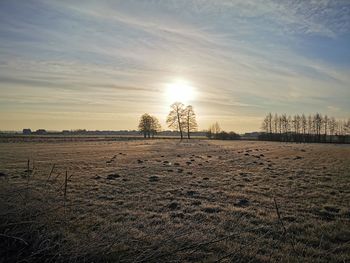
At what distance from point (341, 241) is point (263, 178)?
9.46m

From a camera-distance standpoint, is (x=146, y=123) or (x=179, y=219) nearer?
(x=179, y=219)

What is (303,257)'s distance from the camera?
5.51 meters

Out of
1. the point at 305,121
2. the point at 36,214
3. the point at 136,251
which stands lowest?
the point at 136,251

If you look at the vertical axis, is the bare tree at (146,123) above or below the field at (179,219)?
above

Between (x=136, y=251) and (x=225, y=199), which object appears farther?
(x=225, y=199)

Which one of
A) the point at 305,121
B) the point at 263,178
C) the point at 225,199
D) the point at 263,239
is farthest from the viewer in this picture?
the point at 305,121

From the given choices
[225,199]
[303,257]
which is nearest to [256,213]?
[225,199]

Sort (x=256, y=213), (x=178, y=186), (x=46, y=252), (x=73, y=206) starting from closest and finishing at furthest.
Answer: (x=46, y=252) < (x=256, y=213) < (x=73, y=206) < (x=178, y=186)

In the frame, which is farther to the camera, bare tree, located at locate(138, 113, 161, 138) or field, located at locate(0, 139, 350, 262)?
bare tree, located at locate(138, 113, 161, 138)

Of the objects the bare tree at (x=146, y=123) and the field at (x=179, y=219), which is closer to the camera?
the field at (x=179, y=219)

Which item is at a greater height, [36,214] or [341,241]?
[36,214]

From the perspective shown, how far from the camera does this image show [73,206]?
9.56 metres

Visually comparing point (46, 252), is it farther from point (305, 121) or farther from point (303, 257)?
point (305, 121)

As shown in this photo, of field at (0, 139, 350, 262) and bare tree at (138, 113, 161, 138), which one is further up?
bare tree at (138, 113, 161, 138)
